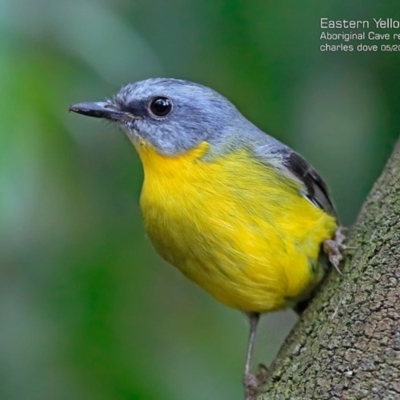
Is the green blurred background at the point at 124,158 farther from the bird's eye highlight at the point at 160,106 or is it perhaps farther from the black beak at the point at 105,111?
the bird's eye highlight at the point at 160,106

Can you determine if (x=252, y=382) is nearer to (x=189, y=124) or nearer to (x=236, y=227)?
(x=236, y=227)

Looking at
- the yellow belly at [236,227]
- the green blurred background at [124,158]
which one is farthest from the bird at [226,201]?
the green blurred background at [124,158]

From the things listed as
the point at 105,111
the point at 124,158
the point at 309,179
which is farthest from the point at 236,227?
the point at 124,158

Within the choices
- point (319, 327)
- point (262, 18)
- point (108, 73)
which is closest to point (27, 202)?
point (108, 73)

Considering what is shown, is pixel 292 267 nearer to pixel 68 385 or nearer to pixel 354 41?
pixel 68 385

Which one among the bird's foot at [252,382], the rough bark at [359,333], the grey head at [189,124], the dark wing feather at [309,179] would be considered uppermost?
the grey head at [189,124]

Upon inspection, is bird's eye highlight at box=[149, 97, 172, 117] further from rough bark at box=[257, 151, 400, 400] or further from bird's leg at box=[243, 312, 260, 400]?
rough bark at box=[257, 151, 400, 400]
